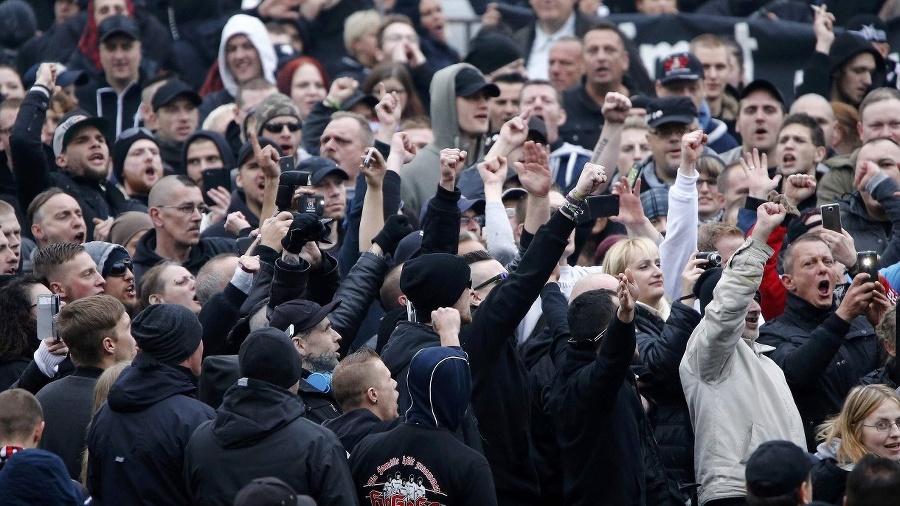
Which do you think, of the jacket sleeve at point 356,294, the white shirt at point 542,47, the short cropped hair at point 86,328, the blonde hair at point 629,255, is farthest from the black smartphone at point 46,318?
the white shirt at point 542,47

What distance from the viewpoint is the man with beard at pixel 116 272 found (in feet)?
27.9

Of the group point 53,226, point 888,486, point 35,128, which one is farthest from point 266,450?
point 35,128

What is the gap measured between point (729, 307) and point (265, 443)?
2.20 meters

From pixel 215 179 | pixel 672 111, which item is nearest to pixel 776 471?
pixel 672 111

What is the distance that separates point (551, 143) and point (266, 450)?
563cm

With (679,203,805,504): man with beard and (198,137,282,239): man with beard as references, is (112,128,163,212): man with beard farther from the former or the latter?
(679,203,805,504): man with beard

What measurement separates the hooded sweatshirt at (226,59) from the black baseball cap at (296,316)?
5814 millimetres

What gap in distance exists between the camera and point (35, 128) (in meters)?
9.66

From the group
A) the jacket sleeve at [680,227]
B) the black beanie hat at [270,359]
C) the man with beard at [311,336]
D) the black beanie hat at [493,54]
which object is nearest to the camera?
the black beanie hat at [270,359]

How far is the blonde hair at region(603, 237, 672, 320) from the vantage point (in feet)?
25.7

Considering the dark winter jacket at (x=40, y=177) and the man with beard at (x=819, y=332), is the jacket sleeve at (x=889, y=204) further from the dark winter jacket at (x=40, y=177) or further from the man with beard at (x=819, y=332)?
the dark winter jacket at (x=40, y=177)

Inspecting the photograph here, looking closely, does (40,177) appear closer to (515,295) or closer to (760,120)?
(515,295)

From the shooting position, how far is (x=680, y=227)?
8.23 m

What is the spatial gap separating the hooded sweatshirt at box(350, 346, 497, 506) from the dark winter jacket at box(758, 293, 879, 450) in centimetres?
208
